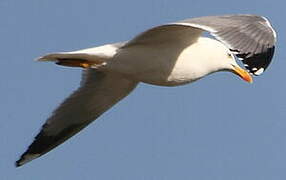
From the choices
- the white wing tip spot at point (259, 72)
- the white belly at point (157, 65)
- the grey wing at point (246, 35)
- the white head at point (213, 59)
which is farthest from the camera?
the white head at point (213, 59)

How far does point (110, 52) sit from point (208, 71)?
0.95m

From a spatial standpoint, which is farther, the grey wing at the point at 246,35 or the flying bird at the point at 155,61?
the flying bird at the point at 155,61

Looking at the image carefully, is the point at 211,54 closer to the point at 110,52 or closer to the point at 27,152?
the point at 110,52

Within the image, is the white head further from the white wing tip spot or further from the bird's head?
the white wing tip spot

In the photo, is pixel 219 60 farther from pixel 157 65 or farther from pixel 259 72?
pixel 259 72

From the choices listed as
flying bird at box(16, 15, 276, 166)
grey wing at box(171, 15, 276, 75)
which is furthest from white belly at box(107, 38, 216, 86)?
grey wing at box(171, 15, 276, 75)

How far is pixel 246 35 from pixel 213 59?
1.22m

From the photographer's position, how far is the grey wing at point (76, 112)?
10492 mm

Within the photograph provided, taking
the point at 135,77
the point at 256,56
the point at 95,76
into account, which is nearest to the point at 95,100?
the point at 95,76

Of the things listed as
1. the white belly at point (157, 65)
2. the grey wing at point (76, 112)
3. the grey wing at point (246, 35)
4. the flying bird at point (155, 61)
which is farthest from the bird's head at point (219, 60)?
the grey wing at point (76, 112)

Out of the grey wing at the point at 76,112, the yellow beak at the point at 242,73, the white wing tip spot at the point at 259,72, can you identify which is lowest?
the grey wing at the point at 76,112

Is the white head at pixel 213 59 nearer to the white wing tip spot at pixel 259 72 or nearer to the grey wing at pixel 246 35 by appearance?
the grey wing at pixel 246 35

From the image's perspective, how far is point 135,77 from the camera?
9.56m

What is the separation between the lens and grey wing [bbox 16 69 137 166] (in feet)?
34.4
